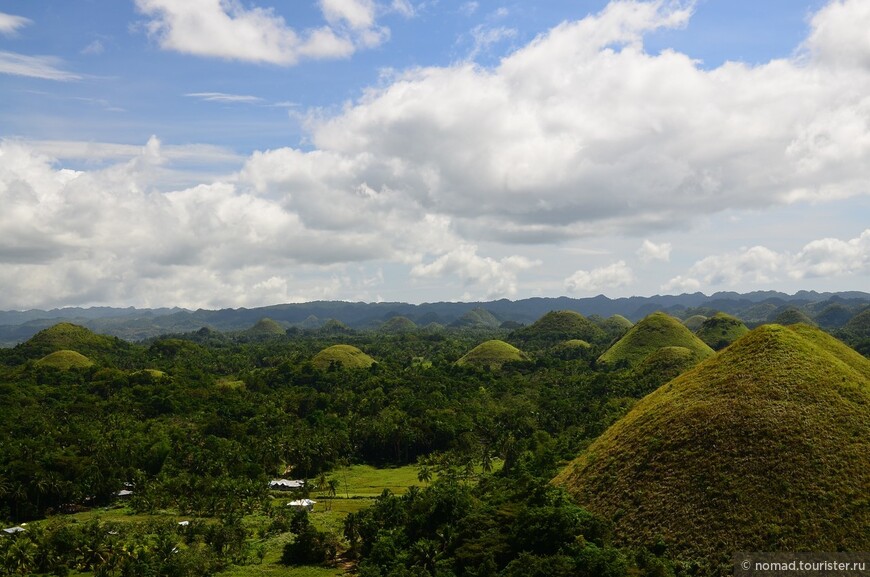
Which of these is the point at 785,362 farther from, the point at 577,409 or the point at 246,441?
the point at 246,441

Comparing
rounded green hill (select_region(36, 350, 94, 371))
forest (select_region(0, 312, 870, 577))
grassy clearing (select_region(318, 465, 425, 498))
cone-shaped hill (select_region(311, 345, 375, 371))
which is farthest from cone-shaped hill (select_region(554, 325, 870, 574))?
rounded green hill (select_region(36, 350, 94, 371))

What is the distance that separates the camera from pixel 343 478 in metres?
91.0

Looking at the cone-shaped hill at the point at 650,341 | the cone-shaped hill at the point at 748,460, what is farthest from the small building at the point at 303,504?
the cone-shaped hill at the point at 650,341

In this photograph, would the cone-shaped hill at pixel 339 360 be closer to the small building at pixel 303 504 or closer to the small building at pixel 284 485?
the small building at pixel 284 485

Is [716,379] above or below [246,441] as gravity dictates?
above

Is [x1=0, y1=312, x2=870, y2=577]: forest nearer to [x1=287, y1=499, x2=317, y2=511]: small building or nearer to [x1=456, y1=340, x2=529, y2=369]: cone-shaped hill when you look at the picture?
[x1=287, y1=499, x2=317, y2=511]: small building

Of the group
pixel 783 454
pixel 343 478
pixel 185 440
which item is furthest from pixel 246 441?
pixel 783 454

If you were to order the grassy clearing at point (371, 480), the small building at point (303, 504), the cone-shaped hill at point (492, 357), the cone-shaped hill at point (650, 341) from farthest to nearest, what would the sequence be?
the cone-shaped hill at point (492, 357) → the cone-shaped hill at point (650, 341) → the grassy clearing at point (371, 480) → the small building at point (303, 504)

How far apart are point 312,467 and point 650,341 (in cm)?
11980

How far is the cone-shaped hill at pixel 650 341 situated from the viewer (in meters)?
168

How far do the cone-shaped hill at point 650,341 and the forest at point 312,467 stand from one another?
6.02ft

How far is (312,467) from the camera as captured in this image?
91.2m

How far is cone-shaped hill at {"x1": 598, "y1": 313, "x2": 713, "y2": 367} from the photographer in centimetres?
16788

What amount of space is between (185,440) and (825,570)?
85833 mm
